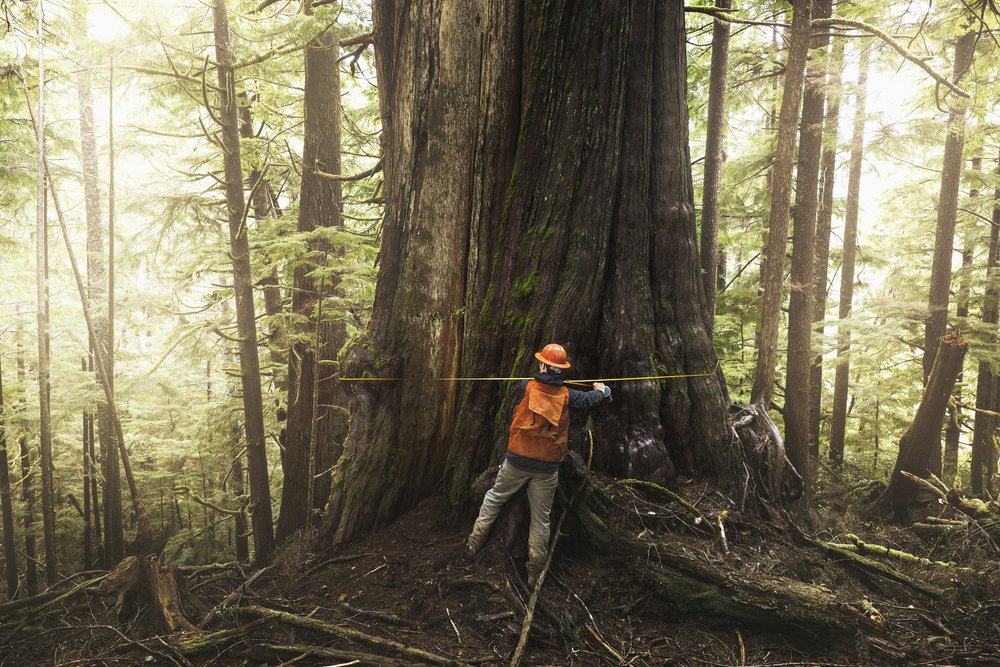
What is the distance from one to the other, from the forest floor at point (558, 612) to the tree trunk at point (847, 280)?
6.04m

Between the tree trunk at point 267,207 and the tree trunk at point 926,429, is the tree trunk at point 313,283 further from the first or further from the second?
the tree trunk at point 926,429

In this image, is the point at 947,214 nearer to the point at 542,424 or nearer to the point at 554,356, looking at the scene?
the point at 554,356

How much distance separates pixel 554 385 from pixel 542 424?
30cm

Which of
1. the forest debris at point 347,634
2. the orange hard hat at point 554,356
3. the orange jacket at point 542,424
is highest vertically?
the orange hard hat at point 554,356

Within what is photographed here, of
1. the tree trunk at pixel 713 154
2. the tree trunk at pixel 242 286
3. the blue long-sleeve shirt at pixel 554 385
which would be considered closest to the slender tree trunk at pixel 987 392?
the tree trunk at pixel 713 154

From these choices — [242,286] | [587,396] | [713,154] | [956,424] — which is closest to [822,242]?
[956,424]

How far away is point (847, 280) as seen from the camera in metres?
12.3

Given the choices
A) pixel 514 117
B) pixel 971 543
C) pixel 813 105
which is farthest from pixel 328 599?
pixel 813 105

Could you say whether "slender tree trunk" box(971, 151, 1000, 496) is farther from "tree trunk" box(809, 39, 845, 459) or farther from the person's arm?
the person's arm

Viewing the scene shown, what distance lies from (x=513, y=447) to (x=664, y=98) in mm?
3449

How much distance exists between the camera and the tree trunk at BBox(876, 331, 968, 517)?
6.73 metres

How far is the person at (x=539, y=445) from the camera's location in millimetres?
3797

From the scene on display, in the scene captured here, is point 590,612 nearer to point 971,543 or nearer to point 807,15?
point 971,543

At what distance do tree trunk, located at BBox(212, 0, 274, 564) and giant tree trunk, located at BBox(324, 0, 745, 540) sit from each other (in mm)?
2987
